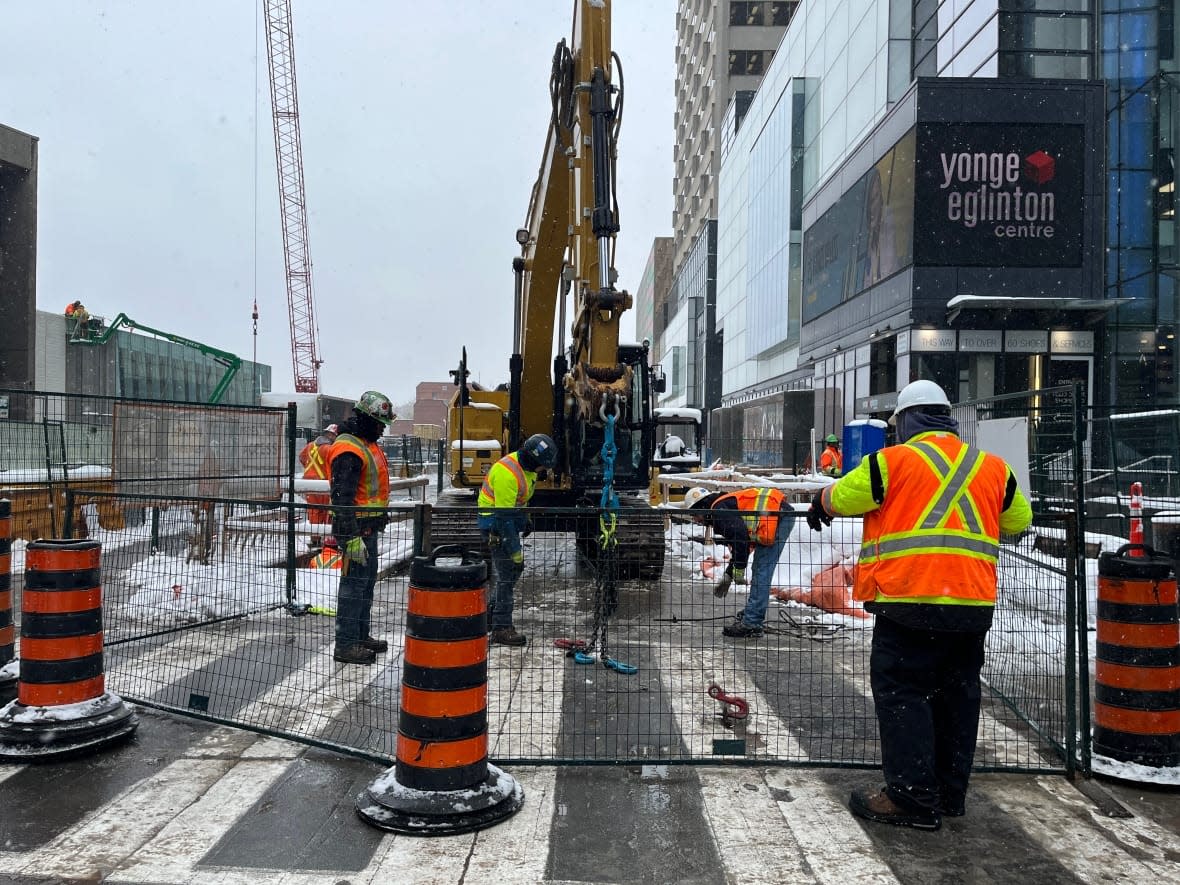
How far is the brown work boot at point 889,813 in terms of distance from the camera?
160 inches

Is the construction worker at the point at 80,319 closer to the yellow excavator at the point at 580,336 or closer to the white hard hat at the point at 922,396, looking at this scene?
the yellow excavator at the point at 580,336

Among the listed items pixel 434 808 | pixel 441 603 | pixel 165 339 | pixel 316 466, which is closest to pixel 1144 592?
pixel 441 603

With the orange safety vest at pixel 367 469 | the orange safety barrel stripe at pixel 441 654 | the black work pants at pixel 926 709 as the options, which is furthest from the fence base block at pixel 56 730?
the black work pants at pixel 926 709

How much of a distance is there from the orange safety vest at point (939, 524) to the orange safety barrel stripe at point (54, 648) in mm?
4286

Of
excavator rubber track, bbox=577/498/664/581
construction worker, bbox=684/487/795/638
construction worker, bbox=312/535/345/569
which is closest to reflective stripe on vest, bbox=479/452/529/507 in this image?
excavator rubber track, bbox=577/498/664/581

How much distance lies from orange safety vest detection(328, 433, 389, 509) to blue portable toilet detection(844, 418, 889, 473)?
12474mm

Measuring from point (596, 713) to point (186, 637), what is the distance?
3796 mm

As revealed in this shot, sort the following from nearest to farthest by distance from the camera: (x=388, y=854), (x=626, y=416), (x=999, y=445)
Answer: (x=388, y=854), (x=999, y=445), (x=626, y=416)

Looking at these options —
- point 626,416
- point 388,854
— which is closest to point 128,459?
point 626,416

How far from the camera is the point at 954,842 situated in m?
3.95

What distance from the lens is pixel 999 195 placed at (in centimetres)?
2366

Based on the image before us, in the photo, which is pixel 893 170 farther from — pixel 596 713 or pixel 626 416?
pixel 596 713

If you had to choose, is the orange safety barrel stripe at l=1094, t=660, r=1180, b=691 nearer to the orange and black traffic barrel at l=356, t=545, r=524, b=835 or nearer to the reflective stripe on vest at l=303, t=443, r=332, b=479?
the orange and black traffic barrel at l=356, t=545, r=524, b=835

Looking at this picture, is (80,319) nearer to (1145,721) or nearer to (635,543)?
(635,543)
